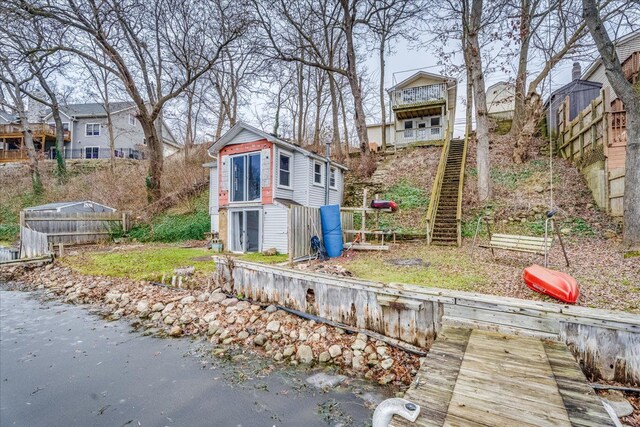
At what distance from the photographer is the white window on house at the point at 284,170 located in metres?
11.5

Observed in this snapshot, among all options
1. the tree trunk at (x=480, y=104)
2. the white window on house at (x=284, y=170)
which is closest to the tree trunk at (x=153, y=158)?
the white window on house at (x=284, y=170)

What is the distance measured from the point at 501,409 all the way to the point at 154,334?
5672 millimetres

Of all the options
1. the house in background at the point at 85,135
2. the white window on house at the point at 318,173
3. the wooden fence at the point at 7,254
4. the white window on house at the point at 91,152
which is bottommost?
the wooden fence at the point at 7,254

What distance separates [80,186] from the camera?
21.0 metres

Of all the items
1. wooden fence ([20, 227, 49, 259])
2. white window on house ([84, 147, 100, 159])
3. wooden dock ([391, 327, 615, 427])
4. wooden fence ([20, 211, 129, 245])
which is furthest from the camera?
white window on house ([84, 147, 100, 159])

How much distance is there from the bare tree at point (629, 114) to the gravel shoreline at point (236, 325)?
Result: 23.5 ft

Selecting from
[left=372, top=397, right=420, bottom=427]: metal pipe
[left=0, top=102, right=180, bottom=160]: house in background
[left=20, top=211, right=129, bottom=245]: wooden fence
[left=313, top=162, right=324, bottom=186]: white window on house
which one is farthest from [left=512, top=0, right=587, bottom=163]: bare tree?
[left=0, top=102, right=180, bottom=160]: house in background

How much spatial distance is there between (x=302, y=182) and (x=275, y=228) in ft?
7.46

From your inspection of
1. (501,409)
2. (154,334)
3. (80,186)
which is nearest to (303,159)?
(154,334)

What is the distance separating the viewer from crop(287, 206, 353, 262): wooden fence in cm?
860

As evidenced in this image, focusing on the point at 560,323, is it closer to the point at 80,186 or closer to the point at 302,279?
the point at 302,279

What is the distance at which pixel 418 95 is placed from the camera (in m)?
21.8

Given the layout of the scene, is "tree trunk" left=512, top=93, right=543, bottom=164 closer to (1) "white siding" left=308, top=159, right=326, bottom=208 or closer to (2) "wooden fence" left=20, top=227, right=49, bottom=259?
(1) "white siding" left=308, top=159, right=326, bottom=208

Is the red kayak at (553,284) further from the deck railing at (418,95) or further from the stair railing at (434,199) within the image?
the deck railing at (418,95)
